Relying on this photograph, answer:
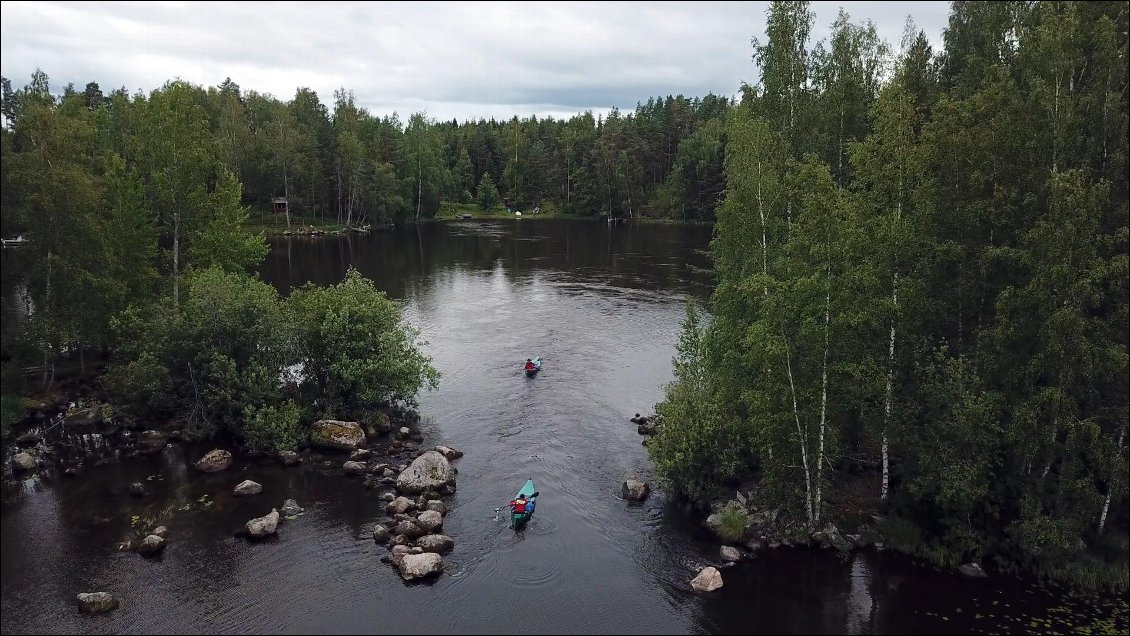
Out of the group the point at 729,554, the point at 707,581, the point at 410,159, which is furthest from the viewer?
the point at 410,159

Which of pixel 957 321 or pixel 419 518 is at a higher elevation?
pixel 957 321

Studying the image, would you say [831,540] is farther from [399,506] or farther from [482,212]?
[482,212]

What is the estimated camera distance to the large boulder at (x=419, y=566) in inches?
1206

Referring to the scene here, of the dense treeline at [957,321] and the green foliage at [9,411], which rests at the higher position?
the dense treeline at [957,321]

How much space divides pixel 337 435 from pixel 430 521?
12484mm

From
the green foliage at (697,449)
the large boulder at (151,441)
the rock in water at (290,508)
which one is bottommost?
the rock in water at (290,508)

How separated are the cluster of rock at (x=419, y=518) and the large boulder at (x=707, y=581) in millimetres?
11332

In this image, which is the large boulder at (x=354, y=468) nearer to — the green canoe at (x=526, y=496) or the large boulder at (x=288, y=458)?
the large boulder at (x=288, y=458)

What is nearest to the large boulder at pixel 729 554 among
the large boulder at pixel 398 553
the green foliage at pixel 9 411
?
the large boulder at pixel 398 553

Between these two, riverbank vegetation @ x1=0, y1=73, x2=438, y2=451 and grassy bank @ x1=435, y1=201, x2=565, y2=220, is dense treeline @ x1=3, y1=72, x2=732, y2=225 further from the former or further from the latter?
riverbank vegetation @ x1=0, y1=73, x2=438, y2=451

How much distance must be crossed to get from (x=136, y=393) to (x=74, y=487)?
23.3 feet

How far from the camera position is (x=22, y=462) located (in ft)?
131

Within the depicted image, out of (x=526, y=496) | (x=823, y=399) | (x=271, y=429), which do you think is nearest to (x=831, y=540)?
(x=823, y=399)

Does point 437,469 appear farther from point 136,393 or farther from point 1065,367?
point 1065,367
